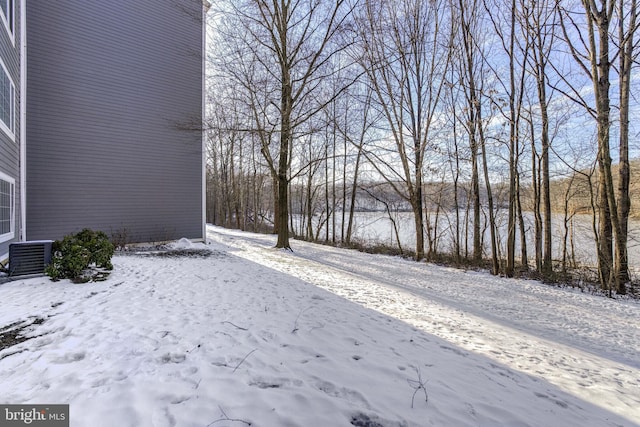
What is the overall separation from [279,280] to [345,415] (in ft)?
13.2

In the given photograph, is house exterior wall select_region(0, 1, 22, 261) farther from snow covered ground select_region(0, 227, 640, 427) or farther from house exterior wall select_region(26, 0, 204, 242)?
snow covered ground select_region(0, 227, 640, 427)

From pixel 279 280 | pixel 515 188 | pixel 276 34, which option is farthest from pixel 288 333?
pixel 276 34

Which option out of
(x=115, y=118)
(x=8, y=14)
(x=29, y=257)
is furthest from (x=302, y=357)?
(x=115, y=118)

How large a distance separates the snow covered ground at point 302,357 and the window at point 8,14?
16.5 ft

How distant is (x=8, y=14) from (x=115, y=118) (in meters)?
3.20

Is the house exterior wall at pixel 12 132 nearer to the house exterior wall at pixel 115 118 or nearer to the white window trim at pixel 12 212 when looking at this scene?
the white window trim at pixel 12 212

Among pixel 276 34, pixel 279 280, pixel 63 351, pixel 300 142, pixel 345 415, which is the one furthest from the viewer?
pixel 300 142

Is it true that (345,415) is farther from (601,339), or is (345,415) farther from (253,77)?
(253,77)

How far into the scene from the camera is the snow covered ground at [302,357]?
197 cm

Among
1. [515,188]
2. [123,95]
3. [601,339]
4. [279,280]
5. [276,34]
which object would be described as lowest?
[601,339]

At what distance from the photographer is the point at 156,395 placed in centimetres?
199

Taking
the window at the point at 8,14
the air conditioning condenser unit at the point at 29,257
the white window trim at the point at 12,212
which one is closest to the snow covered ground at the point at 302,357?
the air conditioning condenser unit at the point at 29,257

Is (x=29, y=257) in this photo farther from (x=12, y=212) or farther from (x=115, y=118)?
(x=115, y=118)

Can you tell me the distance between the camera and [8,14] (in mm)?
6227
